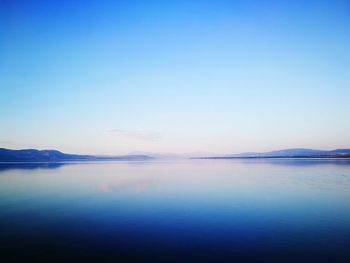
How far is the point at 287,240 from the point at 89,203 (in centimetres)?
1200

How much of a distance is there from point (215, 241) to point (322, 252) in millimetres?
3500

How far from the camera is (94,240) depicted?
7.89 m

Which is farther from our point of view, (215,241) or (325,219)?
(325,219)

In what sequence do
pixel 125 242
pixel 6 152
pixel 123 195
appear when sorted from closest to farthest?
pixel 125 242
pixel 123 195
pixel 6 152

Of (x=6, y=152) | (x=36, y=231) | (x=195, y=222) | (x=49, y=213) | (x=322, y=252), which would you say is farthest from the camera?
(x=6, y=152)

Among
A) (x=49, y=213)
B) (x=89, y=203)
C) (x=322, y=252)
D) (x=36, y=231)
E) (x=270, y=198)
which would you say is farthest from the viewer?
(x=270, y=198)

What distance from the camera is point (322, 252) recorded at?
6836mm

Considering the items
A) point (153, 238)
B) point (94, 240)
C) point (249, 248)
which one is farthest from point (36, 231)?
point (249, 248)

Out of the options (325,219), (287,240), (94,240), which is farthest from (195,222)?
(325,219)

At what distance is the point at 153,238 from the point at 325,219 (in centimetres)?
878

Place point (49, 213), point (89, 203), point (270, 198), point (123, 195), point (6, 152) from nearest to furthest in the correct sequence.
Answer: point (49, 213), point (89, 203), point (270, 198), point (123, 195), point (6, 152)

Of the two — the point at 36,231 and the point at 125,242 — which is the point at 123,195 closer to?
the point at 36,231

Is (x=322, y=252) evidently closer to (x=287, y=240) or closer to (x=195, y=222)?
(x=287, y=240)

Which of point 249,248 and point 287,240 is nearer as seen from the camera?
point 249,248
